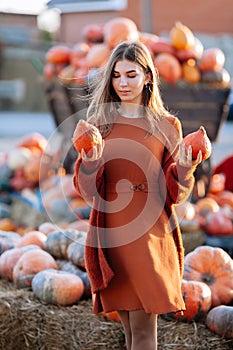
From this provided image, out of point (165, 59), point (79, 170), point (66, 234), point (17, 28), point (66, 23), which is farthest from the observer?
point (17, 28)

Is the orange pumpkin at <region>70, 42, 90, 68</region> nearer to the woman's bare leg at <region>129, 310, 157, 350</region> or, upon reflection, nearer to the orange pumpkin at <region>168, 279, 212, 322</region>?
the orange pumpkin at <region>168, 279, 212, 322</region>

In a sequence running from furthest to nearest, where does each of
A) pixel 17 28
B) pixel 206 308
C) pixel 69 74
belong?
pixel 17 28
pixel 69 74
pixel 206 308

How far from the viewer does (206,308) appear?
3234 mm

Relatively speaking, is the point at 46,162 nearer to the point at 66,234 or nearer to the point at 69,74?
the point at 69,74

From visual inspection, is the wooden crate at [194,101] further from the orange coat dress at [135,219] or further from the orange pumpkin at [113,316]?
the orange coat dress at [135,219]

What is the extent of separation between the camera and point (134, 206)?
252cm

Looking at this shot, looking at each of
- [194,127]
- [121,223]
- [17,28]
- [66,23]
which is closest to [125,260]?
[121,223]

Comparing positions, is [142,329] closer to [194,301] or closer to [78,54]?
[194,301]

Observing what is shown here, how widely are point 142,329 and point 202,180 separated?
2908 mm

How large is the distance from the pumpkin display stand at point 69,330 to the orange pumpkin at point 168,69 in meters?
2.48

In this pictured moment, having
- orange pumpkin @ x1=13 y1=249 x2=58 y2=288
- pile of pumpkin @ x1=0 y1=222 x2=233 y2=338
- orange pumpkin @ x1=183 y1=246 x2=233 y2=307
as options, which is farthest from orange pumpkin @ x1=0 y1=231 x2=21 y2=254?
orange pumpkin @ x1=183 y1=246 x2=233 y2=307

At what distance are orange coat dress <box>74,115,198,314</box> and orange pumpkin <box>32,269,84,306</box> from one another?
2.76 feet

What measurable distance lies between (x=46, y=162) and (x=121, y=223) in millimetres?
3437

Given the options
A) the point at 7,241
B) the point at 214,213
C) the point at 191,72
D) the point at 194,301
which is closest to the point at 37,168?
the point at 191,72
